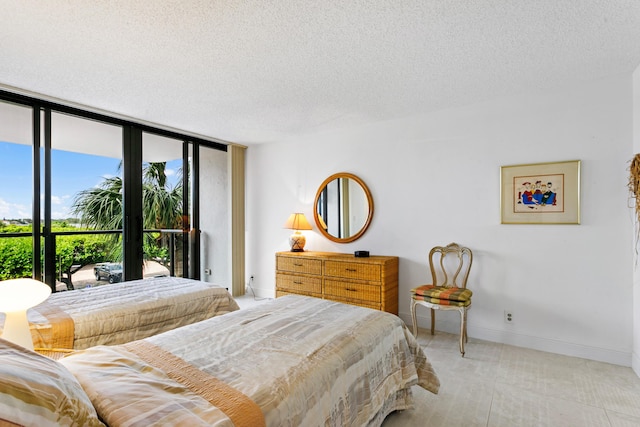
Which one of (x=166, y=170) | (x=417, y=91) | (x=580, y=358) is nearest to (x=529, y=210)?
(x=580, y=358)

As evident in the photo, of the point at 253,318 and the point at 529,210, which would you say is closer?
the point at 253,318

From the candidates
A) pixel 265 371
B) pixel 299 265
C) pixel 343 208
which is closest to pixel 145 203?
pixel 299 265

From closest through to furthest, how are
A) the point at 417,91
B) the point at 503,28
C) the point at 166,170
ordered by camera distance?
1. the point at 503,28
2. the point at 417,91
3. the point at 166,170

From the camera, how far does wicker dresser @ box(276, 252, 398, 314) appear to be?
358cm

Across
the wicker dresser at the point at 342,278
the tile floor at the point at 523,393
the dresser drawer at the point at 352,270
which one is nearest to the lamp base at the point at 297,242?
the wicker dresser at the point at 342,278

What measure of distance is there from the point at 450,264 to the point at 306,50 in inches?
102

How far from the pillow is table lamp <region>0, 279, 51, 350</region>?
30.2 inches

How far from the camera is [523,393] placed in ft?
7.59

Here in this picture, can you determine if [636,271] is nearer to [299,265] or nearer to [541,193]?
[541,193]

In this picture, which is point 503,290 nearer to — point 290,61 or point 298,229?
point 298,229

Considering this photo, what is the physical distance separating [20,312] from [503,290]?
371 centimetres

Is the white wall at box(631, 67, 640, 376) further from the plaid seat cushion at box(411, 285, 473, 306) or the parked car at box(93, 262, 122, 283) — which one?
the parked car at box(93, 262, 122, 283)

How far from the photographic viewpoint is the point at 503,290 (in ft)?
10.7

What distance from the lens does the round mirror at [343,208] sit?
13.7ft
